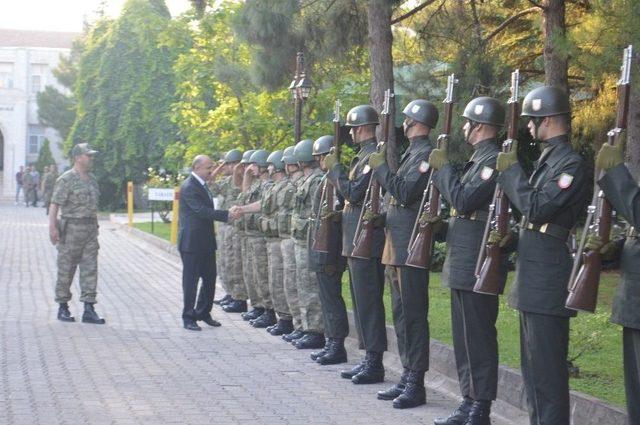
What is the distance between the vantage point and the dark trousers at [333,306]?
1143 cm

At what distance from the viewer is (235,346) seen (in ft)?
41.0

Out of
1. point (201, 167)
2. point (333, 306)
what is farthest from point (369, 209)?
point (201, 167)

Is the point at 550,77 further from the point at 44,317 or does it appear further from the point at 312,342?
the point at 44,317

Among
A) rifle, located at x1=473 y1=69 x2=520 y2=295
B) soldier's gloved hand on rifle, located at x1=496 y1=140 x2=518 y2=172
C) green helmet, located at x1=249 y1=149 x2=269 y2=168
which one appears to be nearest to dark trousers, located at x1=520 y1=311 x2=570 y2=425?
rifle, located at x1=473 y1=69 x2=520 y2=295

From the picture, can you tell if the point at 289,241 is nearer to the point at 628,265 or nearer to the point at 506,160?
the point at 506,160

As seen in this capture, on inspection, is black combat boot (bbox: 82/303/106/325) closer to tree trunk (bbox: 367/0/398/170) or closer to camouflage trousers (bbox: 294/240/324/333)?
camouflage trousers (bbox: 294/240/324/333)

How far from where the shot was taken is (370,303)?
1031 centimetres

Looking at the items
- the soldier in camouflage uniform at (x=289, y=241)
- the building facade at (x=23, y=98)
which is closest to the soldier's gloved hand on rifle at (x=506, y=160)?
the soldier in camouflage uniform at (x=289, y=241)

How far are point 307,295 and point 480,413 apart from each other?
Result: 439 cm

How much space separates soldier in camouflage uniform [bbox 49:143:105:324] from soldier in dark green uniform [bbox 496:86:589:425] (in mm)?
7757

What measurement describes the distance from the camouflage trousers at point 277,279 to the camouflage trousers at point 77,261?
206cm

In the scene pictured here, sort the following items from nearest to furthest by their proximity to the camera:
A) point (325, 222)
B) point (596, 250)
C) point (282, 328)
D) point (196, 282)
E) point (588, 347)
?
point (596, 250), point (588, 347), point (325, 222), point (282, 328), point (196, 282)

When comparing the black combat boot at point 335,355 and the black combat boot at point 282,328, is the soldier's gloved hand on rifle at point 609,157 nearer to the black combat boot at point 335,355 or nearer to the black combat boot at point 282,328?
the black combat boot at point 335,355

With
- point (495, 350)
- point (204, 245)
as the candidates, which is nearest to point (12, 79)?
point (204, 245)
